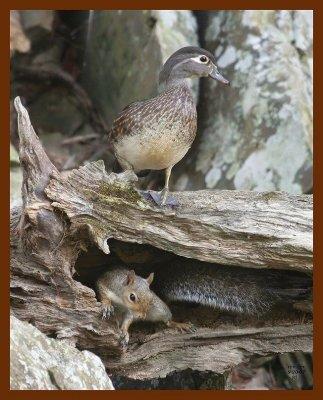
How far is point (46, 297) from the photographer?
5.12 m

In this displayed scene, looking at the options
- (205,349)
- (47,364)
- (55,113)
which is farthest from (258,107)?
(47,364)

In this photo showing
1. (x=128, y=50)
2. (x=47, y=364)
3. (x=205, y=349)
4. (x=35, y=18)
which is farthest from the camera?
(x=35, y=18)

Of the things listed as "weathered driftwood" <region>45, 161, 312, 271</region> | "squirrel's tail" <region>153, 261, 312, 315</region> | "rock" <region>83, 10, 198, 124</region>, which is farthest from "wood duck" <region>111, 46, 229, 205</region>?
"rock" <region>83, 10, 198, 124</region>

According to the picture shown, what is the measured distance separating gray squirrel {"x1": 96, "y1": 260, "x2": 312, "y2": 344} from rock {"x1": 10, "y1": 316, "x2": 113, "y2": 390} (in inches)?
39.3

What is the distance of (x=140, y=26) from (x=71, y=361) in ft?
18.1

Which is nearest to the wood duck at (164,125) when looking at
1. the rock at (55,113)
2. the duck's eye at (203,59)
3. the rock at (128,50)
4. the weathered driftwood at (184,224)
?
the duck's eye at (203,59)

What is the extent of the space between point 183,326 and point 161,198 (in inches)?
39.9

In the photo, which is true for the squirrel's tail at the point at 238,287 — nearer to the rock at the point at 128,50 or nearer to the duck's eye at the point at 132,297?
the duck's eye at the point at 132,297

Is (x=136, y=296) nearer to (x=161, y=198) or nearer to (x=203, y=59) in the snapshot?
(x=161, y=198)

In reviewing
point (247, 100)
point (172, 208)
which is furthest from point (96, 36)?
point (172, 208)

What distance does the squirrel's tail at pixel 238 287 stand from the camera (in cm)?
591

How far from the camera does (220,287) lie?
5.91 meters

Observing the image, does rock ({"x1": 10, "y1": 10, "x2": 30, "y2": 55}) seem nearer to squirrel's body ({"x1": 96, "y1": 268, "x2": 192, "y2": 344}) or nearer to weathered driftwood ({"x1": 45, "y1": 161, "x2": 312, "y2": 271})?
squirrel's body ({"x1": 96, "y1": 268, "x2": 192, "y2": 344})

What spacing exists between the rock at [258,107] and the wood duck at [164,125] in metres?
2.18
